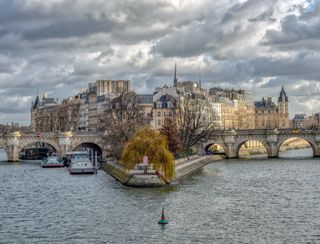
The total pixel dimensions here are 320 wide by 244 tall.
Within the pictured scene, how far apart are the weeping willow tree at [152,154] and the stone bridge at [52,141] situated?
1770 inches

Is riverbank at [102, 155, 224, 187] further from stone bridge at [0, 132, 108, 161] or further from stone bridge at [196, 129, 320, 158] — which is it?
stone bridge at [196, 129, 320, 158]

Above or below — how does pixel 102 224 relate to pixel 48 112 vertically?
below

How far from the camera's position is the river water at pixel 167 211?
37.0 m

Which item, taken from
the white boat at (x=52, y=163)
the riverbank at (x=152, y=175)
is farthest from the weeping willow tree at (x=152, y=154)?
the white boat at (x=52, y=163)

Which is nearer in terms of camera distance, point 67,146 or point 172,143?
point 172,143

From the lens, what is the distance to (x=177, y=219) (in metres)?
41.9

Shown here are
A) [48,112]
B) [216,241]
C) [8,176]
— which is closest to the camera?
[216,241]

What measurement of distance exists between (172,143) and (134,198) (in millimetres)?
40096

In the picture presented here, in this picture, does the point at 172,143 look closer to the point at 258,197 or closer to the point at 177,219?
the point at 258,197

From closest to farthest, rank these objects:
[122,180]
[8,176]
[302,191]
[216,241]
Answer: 1. [216,241]
2. [302,191]
3. [122,180]
4. [8,176]

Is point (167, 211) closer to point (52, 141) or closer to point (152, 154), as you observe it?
point (152, 154)

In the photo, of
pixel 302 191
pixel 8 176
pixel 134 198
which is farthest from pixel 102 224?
pixel 8 176

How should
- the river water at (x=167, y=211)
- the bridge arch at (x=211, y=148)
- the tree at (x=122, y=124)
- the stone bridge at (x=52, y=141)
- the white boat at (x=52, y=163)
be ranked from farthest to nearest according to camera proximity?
the bridge arch at (x=211, y=148) → the stone bridge at (x=52, y=141) → the white boat at (x=52, y=163) → the tree at (x=122, y=124) → the river water at (x=167, y=211)

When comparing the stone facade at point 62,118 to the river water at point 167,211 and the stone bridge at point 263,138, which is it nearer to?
the stone bridge at point 263,138
